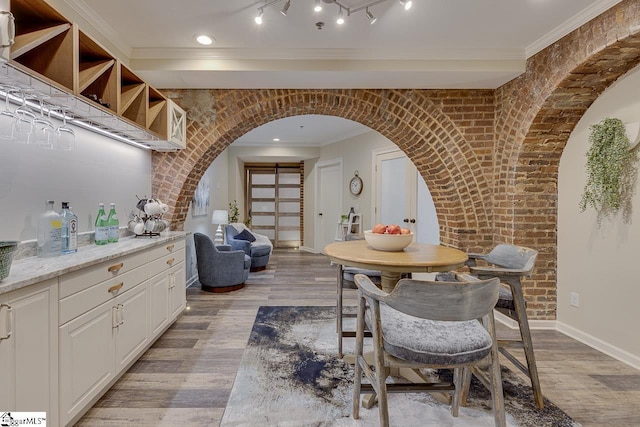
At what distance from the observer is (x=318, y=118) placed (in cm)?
530

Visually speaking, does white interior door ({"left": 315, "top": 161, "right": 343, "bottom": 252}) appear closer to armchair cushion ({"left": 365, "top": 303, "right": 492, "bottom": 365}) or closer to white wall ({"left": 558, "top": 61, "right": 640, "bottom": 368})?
white wall ({"left": 558, "top": 61, "right": 640, "bottom": 368})

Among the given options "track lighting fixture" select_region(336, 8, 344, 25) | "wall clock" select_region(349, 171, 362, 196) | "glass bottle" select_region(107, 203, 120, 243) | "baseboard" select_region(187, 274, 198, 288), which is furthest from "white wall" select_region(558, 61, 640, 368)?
"baseboard" select_region(187, 274, 198, 288)

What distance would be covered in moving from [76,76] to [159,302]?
172 centimetres

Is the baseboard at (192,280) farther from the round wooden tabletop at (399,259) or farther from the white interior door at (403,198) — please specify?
the white interior door at (403,198)

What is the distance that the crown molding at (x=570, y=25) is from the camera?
2.22 m

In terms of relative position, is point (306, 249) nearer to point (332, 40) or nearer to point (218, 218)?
point (218, 218)

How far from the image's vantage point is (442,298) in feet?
4.22

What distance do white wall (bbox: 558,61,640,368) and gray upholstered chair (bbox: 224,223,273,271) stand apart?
13.8ft

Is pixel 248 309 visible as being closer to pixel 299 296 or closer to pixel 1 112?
pixel 299 296

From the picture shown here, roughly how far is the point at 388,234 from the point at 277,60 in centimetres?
197

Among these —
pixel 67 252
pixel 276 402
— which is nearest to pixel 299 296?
pixel 276 402

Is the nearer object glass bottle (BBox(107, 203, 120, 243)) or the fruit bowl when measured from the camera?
the fruit bowl

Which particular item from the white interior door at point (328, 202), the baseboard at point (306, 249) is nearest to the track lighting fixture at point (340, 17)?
the white interior door at point (328, 202)

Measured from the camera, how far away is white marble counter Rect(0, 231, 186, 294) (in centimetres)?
128
